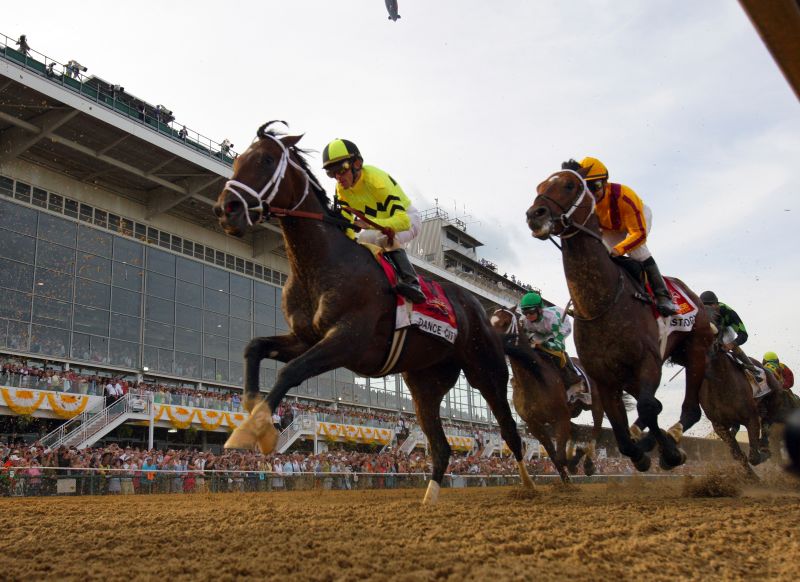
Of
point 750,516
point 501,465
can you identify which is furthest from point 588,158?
point 501,465

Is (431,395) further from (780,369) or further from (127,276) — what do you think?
(127,276)

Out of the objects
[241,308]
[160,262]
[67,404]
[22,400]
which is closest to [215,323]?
[241,308]

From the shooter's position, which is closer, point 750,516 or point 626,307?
point 750,516

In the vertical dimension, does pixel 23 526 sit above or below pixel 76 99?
below

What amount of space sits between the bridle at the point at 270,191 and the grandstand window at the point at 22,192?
23323mm

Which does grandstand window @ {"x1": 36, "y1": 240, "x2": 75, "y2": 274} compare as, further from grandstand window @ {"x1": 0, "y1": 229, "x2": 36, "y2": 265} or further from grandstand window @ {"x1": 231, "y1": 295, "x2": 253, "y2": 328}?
grandstand window @ {"x1": 231, "y1": 295, "x2": 253, "y2": 328}

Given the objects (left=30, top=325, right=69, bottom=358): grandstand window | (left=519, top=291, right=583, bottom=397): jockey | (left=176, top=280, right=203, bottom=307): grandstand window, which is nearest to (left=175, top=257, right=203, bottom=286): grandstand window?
(left=176, top=280, right=203, bottom=307): grandstand window

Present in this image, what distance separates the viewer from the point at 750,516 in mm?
4641

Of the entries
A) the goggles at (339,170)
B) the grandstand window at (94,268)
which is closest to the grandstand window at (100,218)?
the grandstand window at (94,268)

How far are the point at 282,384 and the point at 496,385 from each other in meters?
3.31

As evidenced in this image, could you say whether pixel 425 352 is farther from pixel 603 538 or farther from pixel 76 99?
pixel 76 99

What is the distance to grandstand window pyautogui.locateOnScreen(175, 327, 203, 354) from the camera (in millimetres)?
30656

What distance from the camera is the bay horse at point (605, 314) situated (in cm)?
653

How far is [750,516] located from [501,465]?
1980 centimetres
